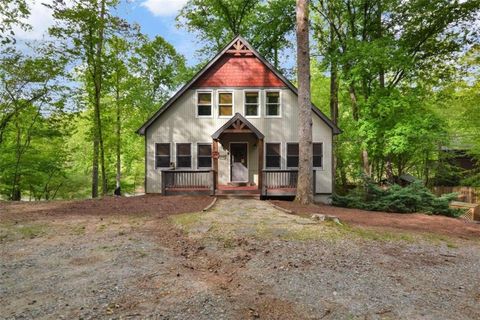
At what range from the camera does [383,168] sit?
25.6 metres

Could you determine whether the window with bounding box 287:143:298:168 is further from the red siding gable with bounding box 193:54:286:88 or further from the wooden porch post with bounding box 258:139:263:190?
the red siding gable with bounding box 193:54:286:88

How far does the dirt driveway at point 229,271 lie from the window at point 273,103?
29.0 feet

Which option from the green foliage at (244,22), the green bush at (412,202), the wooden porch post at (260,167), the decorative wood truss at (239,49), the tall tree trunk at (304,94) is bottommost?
the green bush at (412,202)

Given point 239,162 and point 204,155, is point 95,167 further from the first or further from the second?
point 239,162

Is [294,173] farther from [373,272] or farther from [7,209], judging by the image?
[7,209]

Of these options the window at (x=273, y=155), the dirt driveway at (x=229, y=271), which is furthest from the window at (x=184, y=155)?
the dirt driveway at (x=229, y=271)

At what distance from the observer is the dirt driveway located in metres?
3.64

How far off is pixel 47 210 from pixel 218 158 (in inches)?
310

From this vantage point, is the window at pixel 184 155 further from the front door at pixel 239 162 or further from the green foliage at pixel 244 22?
the green foliage at pixel 244 22

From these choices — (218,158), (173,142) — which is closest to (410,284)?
(218,158)

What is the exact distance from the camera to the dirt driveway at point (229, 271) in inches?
143

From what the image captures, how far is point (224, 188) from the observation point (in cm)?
1468

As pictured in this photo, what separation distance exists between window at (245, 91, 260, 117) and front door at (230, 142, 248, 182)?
1.68 metres

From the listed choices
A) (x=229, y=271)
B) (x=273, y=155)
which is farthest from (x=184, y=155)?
(x=229, y=271)
